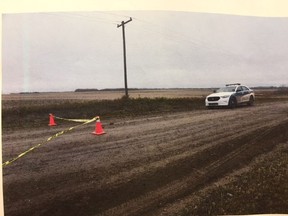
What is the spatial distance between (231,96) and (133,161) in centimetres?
96

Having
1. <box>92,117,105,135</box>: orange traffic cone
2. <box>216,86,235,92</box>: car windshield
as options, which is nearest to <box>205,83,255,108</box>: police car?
<box>216,86,235,92</box>: car windshield

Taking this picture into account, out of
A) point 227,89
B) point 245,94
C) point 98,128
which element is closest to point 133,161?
point 98,128

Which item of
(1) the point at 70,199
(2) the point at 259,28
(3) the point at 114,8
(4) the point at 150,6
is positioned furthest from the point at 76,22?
(2) the point at 259,28

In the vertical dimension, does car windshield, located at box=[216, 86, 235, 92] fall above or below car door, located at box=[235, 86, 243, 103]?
above

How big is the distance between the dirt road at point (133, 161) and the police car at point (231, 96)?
0.09 metres

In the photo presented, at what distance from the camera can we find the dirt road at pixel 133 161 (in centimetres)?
205

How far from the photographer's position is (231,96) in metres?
2.52

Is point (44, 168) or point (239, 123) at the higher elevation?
point (239, 123)

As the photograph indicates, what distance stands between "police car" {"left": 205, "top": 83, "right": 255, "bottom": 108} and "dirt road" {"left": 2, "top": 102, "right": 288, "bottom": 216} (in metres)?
0.09

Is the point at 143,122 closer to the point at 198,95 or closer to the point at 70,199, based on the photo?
the point at 198,95

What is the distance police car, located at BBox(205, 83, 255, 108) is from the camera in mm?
2422

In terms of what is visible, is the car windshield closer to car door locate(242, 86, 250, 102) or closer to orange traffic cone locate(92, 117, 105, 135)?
car door locate(242, 86, 250, 102)

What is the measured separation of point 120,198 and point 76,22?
4.20 feet

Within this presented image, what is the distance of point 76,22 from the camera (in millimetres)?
2264
